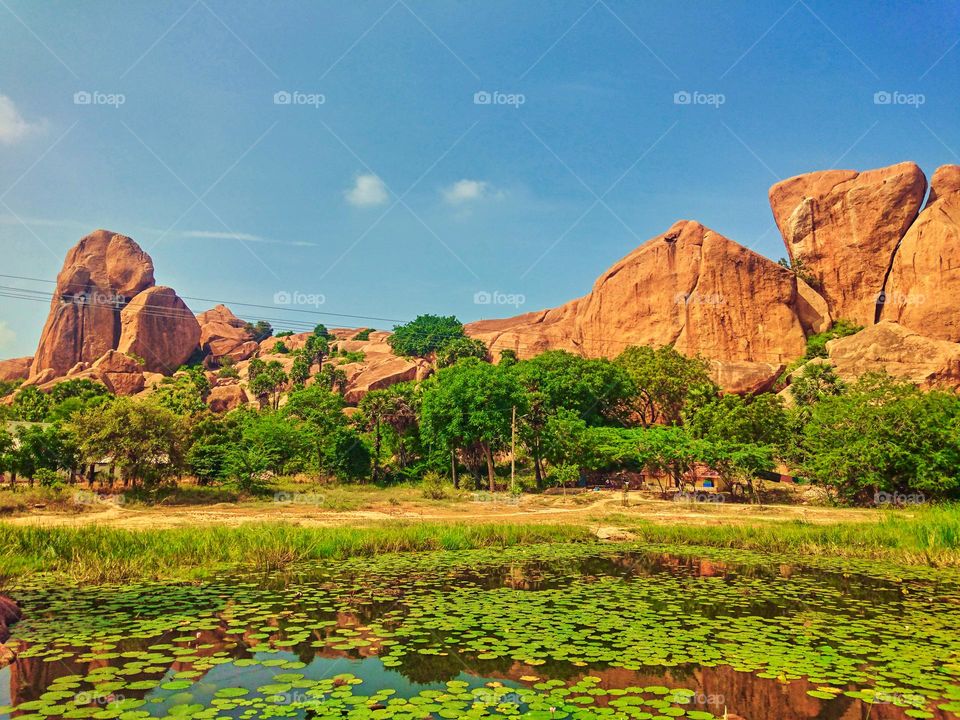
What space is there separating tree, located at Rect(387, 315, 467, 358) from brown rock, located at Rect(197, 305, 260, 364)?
1150 inches

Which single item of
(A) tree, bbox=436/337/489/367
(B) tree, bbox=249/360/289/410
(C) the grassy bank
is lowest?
(C) the grassy bank

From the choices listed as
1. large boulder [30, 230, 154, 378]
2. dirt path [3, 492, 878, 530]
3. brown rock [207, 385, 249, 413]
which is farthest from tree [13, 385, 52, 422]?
dirt path [3, 492, 878, 530]

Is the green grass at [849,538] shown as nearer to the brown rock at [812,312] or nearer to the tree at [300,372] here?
the brown rock at [812,312]

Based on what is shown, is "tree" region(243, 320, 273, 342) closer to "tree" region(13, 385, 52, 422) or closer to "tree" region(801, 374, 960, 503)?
"tree" region(13, 385, 52, 422)

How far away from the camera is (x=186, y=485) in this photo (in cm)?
3512

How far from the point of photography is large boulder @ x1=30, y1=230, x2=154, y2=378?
3600 inches

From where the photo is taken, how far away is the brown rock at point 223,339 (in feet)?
351

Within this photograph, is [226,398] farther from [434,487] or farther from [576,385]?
[434,487]

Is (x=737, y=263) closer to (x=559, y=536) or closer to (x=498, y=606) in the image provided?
(x=559, y=536)

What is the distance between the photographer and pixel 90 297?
94.2 meters

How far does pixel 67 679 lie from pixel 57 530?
32.8 feet

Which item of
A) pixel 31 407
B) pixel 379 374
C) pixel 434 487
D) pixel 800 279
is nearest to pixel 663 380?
pixel 800 279

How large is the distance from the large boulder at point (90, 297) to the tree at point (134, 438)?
72471 mm

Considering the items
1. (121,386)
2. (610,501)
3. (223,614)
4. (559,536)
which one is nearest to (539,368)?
(610,501)
